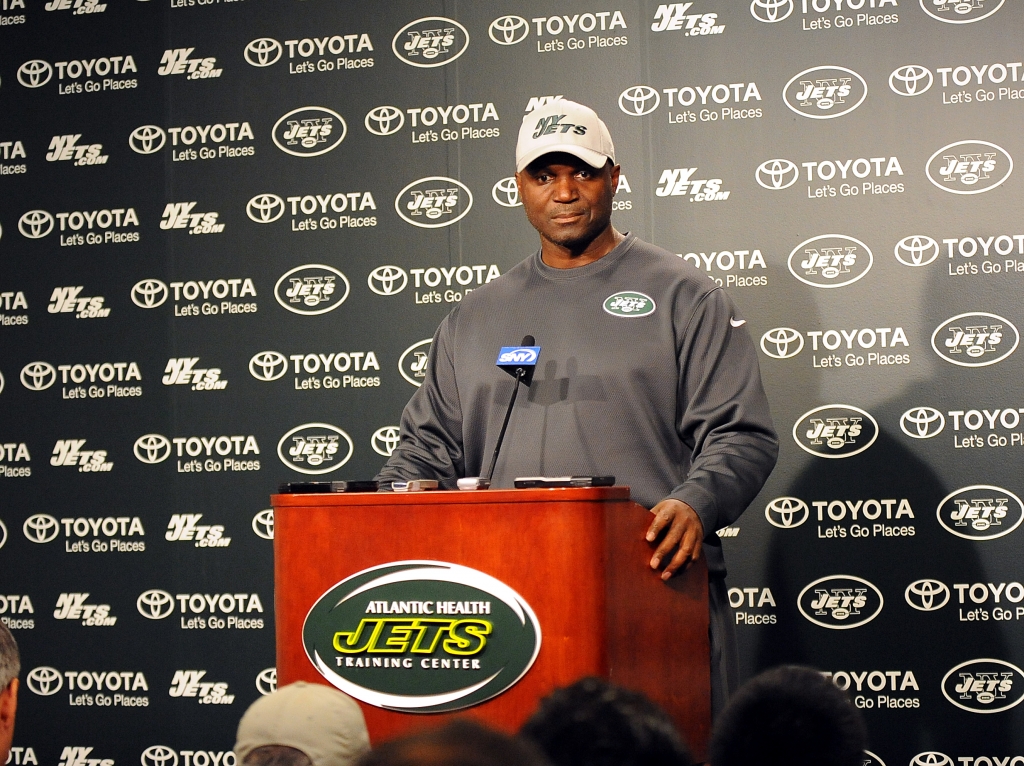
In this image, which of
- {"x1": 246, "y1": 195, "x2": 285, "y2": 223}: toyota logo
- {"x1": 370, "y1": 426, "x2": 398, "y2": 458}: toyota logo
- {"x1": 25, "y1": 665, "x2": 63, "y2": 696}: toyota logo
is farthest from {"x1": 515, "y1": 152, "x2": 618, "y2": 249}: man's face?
{"x1": 25, "y1": 665, "x2": 63, "y2": 696}: toyota logo

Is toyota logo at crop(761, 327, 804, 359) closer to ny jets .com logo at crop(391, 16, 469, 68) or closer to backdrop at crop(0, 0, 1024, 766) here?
backdrop at crop(0, 0, 1024, 766)

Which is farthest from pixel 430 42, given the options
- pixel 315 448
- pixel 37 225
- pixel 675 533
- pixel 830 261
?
pixel 675 533

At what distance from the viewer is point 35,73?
5312mm

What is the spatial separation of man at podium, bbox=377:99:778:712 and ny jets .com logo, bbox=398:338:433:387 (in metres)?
1.47

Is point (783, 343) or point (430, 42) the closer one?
point (783, 343)

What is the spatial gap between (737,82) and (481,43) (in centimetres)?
103

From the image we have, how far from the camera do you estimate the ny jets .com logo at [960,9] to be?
4.33m

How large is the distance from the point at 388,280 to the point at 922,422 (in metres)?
2.11

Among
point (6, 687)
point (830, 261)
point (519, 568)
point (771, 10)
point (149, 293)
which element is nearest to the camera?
point (6, 687)

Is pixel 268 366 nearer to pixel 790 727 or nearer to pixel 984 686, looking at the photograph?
pixel 984 686

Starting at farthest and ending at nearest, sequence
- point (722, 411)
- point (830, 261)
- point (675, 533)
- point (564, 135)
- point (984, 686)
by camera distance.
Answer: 1. point (830, 261)
2. point (984, 686)
3. point (564, 135)
4. point (722, 411)
5. point (675, 533)

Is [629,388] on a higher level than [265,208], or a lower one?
lower

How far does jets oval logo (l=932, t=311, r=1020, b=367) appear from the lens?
424 centimetres

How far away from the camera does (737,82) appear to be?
4.54 metres
